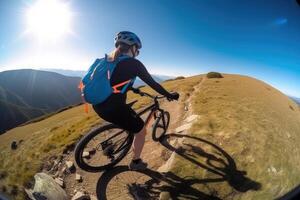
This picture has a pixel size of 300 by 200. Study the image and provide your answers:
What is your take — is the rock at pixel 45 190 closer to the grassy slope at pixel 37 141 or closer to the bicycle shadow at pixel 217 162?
the grassy slope at pixel 37 141

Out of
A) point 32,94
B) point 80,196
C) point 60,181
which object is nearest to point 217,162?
point 80,196

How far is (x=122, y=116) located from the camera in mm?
2316

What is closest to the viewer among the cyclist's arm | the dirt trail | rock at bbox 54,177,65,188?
rock at bbox 54,177,65,188

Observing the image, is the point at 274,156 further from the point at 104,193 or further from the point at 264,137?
the point at 104,193

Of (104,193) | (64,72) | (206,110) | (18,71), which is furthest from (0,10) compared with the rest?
(206,110)

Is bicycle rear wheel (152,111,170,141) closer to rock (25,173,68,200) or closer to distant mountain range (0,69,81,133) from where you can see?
distant mountain range (0,69,81,133)

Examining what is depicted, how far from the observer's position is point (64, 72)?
5.55 feet

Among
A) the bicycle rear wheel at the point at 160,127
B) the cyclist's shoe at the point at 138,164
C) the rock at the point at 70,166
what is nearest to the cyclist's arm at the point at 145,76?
the bicycle rear wheel at the point at 160,127

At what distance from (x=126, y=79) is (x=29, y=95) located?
691 millimetres

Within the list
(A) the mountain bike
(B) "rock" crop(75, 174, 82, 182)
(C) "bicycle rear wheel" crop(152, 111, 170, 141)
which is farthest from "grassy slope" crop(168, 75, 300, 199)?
(B) "rock" crop(75, 174, 82, 182)

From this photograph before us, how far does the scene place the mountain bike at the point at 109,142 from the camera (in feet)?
5.61

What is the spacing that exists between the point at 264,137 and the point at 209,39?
74cm

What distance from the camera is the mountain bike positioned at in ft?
5.61

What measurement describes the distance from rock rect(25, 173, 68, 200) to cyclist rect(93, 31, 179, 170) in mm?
609
